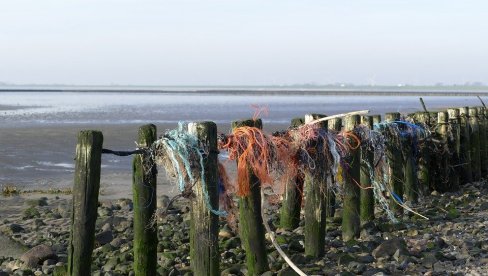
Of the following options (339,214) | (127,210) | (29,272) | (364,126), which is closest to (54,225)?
(127,210)

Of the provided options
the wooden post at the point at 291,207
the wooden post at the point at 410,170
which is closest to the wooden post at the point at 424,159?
the wooden post at the point at 410,170

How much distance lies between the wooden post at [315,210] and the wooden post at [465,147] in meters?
6.05

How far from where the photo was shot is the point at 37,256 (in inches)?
364

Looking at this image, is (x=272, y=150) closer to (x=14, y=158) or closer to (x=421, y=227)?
(x=421, y=227)

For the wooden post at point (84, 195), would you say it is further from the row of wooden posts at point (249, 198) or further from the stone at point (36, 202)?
the stone at point (36, 202)

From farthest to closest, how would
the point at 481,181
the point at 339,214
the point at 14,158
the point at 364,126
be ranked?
the point at 14,158 → the point at 481,181 → the point at 339,214 → the point at 364,126

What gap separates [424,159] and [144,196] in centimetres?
668

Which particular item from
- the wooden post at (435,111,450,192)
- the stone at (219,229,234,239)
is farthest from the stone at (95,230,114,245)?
the wooden post at (435,111,450,192)

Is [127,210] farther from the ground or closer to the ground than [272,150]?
closer to the ground

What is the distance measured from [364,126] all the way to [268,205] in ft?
10.8

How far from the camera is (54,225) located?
38.9 feet

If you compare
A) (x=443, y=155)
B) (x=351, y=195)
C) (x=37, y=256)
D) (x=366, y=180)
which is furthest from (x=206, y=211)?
(x=443, y=155)

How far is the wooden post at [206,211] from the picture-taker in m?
6.75

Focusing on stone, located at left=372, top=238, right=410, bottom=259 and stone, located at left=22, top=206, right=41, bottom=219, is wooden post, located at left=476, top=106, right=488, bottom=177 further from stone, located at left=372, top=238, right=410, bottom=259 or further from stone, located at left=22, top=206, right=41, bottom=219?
stone, located at left=22, top=206, right=41, bottom=219
